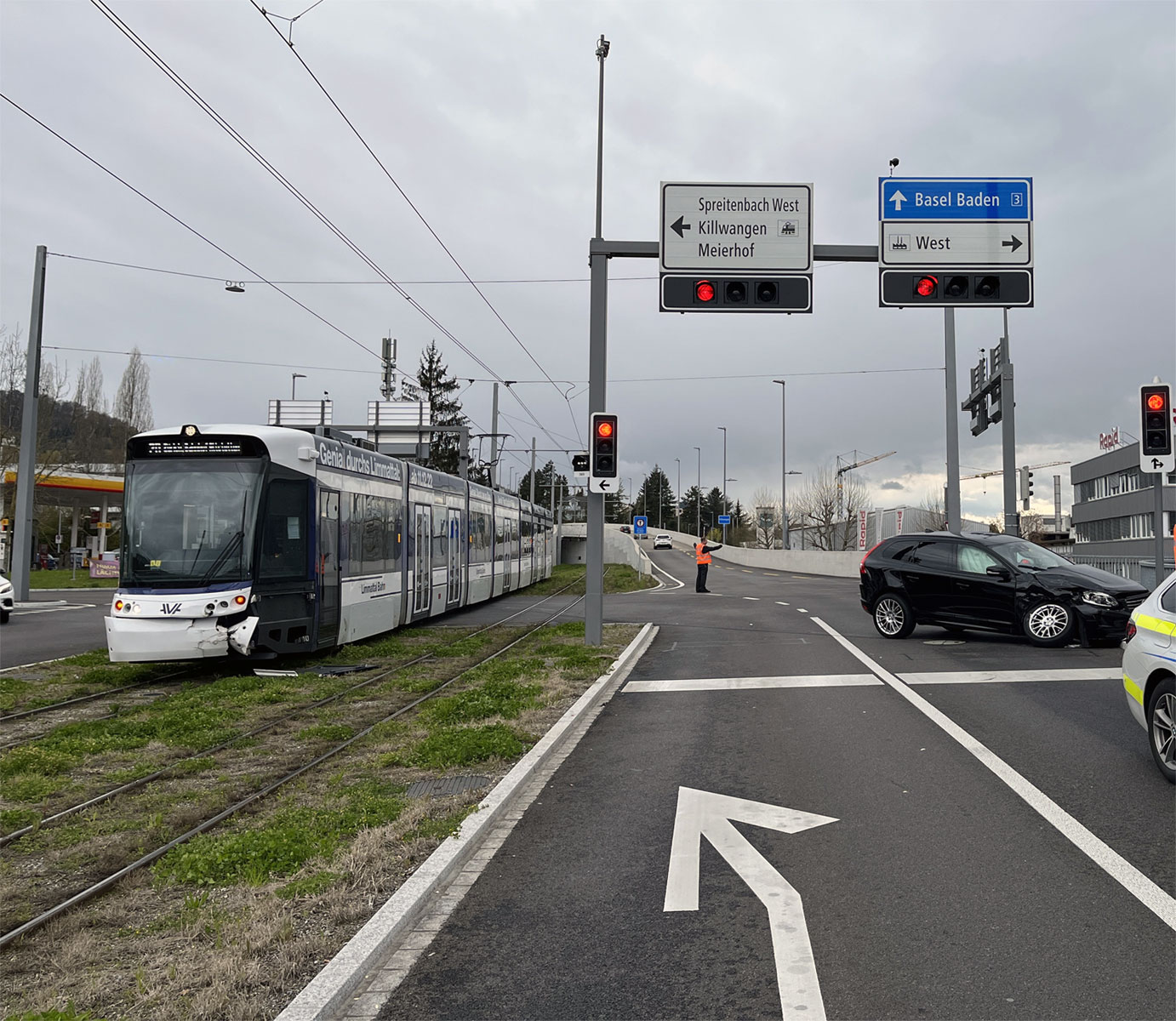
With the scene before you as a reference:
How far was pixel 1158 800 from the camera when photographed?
601 cm

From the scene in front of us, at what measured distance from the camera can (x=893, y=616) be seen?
50.6ft

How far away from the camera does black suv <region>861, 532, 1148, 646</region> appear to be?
13.1 metres

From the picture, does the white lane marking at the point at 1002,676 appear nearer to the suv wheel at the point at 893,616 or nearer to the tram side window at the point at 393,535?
the suv wheel at the point at 893,616

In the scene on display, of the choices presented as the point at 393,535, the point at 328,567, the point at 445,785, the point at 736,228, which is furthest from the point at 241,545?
the point at 736,228

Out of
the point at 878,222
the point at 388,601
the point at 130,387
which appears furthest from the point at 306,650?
the point at 130,387

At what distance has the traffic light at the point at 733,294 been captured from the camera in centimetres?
1501

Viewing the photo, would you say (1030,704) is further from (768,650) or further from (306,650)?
(306,650)

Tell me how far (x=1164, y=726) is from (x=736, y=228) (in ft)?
34.5

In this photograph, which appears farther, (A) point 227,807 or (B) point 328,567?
(B) point 328,567

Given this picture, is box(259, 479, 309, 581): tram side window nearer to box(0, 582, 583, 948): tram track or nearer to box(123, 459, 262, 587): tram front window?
box(123, 459, 262, 587): tram front window

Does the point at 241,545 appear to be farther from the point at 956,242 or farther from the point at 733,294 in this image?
the point at 956,242

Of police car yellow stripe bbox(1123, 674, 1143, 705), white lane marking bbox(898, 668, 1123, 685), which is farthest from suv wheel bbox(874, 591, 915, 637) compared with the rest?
police car yellow stripe bbox(1123, 674, 1143, 705)

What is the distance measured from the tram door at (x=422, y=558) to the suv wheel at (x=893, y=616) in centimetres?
814

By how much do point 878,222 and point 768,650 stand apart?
6711 mm
